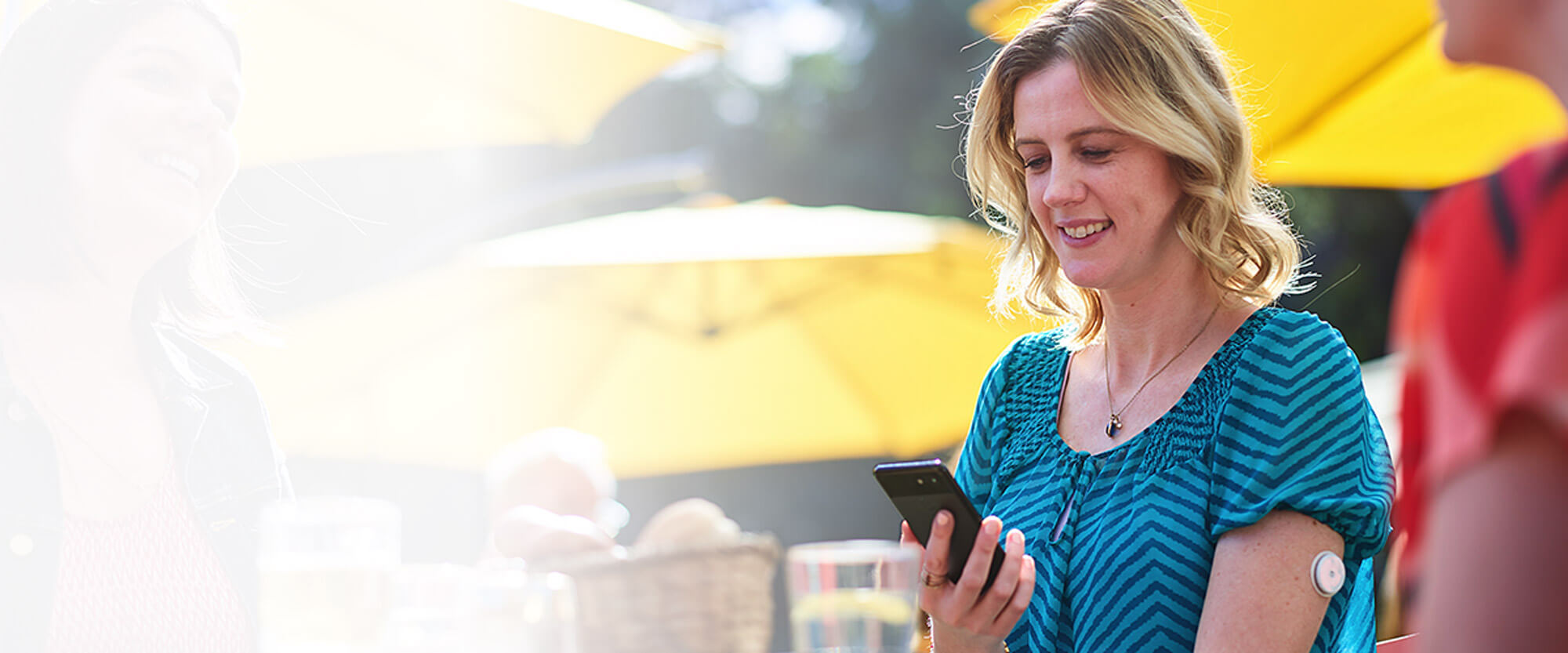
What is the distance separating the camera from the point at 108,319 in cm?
114

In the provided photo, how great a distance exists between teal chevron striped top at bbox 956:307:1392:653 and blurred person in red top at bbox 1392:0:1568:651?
69cm

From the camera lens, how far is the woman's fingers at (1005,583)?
1.10 meters

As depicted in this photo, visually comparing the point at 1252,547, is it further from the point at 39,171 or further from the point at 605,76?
the point at 605,76

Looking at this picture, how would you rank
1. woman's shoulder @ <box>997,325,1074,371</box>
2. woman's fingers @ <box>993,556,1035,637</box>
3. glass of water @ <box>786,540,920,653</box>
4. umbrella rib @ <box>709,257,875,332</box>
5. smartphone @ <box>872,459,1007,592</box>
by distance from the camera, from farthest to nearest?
umbrella rib @ <box>709,257,875,332</box> < woman's shoulder @ <box>997,325,1074,371</box> < woman's fingers @ <box>993,556,1035,637</box> < smartphone @ <box>872,459,1007,592</box> < glass of water @ <box>786,540,920,653</box>

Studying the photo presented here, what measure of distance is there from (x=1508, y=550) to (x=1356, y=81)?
3021mm

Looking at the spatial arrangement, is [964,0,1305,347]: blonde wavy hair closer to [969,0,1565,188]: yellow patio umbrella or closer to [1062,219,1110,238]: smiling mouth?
[1062,219,1110,238]: smiling mouth

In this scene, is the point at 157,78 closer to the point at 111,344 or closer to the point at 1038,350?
the point at 111,344

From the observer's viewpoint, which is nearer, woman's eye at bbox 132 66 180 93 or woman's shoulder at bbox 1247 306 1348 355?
woman's eye at bbox 132 66 180 93

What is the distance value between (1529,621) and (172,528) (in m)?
1.09

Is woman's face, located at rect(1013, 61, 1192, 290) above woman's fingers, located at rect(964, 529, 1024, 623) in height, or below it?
above

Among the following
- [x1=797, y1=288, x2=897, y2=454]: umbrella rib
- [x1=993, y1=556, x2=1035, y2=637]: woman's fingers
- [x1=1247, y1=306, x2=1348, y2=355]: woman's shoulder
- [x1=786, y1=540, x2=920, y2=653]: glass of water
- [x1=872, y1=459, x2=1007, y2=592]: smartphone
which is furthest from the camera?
[x1=797, y1=288, x2=897, y2=454]: umbrella rib

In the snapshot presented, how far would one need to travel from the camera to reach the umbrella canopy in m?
1.45

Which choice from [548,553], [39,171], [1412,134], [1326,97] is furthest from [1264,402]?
[1412,134]

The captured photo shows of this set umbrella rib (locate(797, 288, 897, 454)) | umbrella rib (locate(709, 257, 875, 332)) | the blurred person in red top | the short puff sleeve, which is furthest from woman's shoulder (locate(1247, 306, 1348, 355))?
umbrella rib (locate(797, 288, 897, 454))
